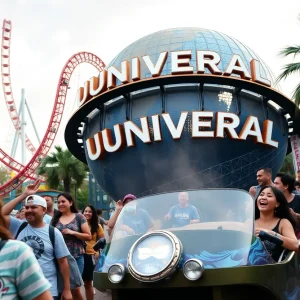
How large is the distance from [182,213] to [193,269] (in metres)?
0.71

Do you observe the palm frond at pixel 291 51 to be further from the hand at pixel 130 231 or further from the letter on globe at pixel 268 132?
the hand at pixel 130 231

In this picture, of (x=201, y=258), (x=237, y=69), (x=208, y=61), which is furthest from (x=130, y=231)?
(x=237, y=69)

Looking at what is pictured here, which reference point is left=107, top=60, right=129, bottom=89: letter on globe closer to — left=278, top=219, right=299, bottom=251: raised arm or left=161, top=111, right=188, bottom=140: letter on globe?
left=161, top=111, right=188, bottom=140: letter on globe

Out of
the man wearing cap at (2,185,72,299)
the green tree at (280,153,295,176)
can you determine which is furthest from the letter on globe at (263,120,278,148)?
the green tree at (280,153,295,176)

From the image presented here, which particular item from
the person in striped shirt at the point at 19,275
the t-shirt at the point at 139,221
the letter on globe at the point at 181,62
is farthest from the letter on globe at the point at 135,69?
the person in striped shirt at the point at 19,275

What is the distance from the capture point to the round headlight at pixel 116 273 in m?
3.65

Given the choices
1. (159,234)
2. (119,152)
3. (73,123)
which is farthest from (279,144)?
(159,234)

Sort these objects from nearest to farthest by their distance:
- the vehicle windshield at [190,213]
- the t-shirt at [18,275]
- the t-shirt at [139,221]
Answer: the t-shirt at [18,275]
the vehicle windshield at [190,213]
the t-shirt at [139,221]

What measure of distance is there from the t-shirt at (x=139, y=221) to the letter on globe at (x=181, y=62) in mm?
11287

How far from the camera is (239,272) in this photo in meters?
3.41

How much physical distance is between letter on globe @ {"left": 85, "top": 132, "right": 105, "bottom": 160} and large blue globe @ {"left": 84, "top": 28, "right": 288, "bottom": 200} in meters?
0.29

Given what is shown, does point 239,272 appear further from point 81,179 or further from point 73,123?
point 81,179

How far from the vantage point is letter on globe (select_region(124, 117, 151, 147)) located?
49.5 feet

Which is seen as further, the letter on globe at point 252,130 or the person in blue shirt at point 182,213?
the letter on globe at point 252,130
